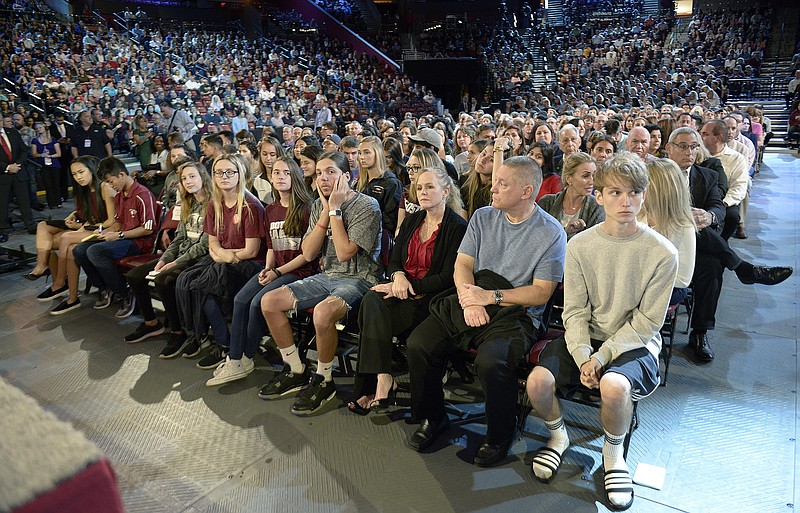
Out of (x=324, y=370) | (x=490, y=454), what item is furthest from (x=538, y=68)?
(x=490, y=454)

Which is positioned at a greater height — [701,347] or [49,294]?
[49,294]

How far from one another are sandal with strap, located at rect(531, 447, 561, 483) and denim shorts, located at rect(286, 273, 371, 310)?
1354 mm

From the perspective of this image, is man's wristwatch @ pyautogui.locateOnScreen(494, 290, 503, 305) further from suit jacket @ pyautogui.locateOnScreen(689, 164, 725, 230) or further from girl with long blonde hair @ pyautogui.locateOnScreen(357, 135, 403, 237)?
suit jacket @ pyautogui.locateOnScreen(689, 164, 725, 230)

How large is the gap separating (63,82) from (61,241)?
34.3 feet

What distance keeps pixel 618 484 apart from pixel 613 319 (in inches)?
28.4

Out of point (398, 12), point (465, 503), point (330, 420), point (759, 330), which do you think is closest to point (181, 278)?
point (330, 420)

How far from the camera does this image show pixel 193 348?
13.3 ft

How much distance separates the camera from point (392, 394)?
323cm

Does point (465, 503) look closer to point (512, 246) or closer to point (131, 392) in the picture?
point (512, 246)

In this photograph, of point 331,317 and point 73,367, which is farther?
point 73,367

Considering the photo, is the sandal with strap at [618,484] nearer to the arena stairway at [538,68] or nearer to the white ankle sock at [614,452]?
the white ankle sock at [614,452]

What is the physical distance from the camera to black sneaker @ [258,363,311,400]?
11.0 feet

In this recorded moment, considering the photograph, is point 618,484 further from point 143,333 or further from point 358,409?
point 143,333

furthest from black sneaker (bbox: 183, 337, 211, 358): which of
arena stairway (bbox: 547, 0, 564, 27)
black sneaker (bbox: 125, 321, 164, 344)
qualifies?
arena stairway (bbox: 547, 0, 564, 27)
